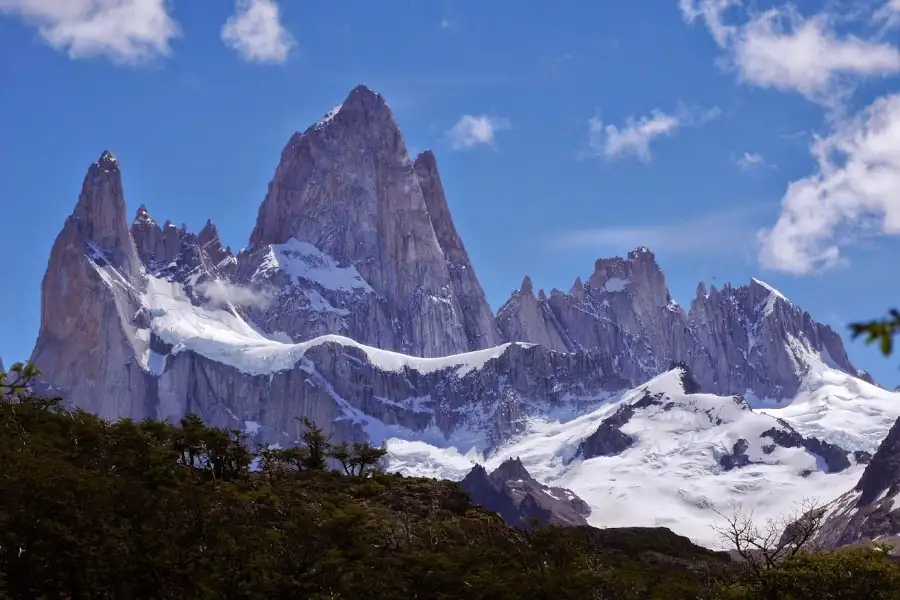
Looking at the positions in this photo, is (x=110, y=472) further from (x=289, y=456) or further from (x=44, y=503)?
(x=289, y=456)

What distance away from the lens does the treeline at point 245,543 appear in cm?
6356

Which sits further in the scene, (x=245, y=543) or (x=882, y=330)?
(x=245, y=543)

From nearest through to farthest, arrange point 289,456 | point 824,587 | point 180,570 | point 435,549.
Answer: point 180,570 < point 824,587 < point 435,549 < point 289,456

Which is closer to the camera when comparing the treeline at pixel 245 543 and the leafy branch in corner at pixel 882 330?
the leafy branch in corner at pixel 882 330

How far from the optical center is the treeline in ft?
209

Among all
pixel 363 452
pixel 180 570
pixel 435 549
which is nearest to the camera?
pixel 180 570

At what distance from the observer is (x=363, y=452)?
117688mm

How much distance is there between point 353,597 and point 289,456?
42.8 meters

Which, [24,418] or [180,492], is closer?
[180,492]

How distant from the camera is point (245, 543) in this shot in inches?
2675

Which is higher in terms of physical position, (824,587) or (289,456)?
(289,456)

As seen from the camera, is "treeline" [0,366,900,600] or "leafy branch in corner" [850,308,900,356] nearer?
"leafy branch in corner" [850,308,900,356]

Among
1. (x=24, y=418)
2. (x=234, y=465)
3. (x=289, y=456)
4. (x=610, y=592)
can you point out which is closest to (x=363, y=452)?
(x=289, y=456)

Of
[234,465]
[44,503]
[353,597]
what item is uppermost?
[234,465]
